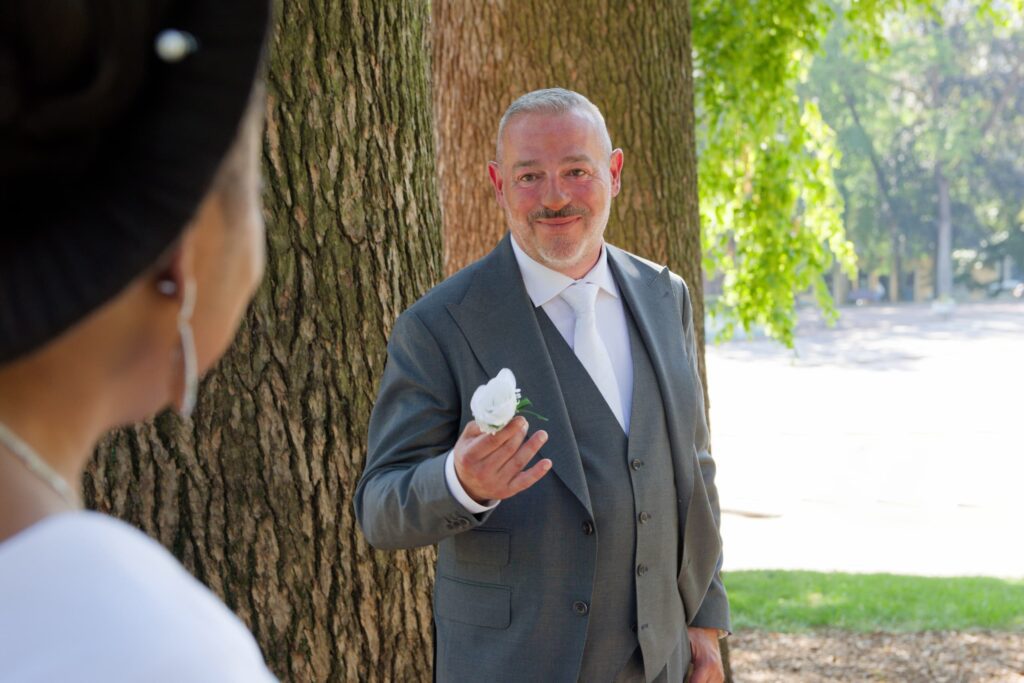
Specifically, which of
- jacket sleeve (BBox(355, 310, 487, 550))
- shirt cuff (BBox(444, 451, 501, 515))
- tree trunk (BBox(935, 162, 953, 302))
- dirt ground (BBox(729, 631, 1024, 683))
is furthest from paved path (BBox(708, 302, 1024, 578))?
tree trunk (BBox(935, 162, 953, 302))

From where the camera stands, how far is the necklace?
30.7 inches

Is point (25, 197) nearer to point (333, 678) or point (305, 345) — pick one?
point (305, 345)

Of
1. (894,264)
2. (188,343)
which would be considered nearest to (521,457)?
(188,343)

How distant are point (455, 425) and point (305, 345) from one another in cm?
51

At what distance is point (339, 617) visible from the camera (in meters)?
3.33

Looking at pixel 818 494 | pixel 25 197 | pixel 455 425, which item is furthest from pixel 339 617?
pixel 818 494

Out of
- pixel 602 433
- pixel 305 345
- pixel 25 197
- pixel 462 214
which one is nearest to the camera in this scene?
pixel 25 197

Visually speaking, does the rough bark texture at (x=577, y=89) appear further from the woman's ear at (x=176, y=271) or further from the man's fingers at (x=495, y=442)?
the woman's ear at (x=176, y=271)

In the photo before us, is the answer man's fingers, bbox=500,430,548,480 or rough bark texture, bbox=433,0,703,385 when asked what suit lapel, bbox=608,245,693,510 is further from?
rough bark texture, bbox=433,0,703,385

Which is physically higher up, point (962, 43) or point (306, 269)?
point (962, 43)

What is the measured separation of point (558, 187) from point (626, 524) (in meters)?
0.91

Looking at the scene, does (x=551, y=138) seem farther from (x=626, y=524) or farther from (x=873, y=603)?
(x=873, y=603)

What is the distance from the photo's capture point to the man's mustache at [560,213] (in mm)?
3250

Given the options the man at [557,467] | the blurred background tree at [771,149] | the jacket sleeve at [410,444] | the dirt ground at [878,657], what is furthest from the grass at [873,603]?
the jacket sleeve at [410,444]
